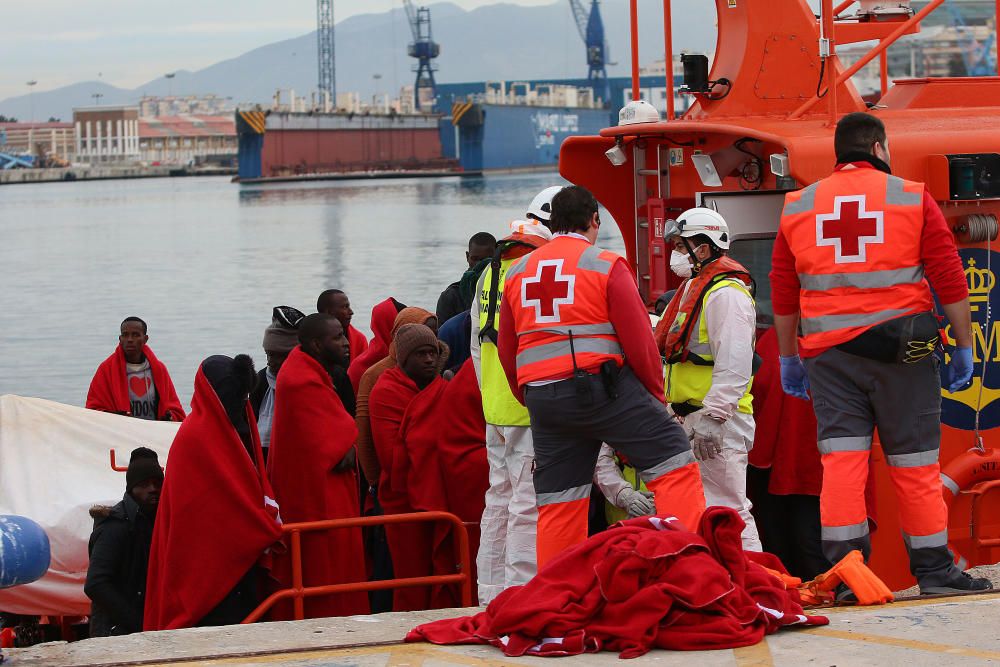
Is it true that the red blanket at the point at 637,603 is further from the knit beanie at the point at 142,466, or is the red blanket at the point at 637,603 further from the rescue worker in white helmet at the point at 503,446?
the knit beanie at the point at 142,466

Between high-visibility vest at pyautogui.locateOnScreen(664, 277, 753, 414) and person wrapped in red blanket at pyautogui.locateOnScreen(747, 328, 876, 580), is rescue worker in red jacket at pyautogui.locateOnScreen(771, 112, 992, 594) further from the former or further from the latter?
person wrapped in red blanket at pyautogui.locateOnScreen(747, 328, 876, 580)

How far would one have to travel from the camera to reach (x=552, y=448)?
205 inches

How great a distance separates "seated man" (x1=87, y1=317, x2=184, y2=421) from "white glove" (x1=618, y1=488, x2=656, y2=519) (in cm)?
458

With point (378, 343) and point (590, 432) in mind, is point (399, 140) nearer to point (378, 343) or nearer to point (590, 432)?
point (378, 343)

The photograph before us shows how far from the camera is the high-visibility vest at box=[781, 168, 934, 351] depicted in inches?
202

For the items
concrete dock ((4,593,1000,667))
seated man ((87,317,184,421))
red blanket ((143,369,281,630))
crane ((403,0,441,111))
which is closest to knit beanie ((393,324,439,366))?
red blanket ((143,369,281,630))

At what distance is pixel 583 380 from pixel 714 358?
106 centimetres

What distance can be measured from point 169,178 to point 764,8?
16682cm

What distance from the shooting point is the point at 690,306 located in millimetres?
5941

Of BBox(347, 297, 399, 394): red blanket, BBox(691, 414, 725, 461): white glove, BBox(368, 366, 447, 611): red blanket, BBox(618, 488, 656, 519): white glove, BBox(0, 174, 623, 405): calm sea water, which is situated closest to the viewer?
BBox(618, 488, 656, 519): white glove

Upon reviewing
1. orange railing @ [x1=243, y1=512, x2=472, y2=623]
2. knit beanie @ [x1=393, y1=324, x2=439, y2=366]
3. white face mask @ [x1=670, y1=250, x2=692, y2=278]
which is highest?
white face mask @ [x1=670, y1=250, x2=692, y2=278]

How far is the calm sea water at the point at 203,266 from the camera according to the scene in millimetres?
29609

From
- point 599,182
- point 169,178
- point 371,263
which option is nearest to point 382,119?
point 169,178

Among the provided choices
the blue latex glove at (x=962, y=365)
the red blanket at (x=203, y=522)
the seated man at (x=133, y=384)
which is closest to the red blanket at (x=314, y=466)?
the red blanket at (x=203, y=522)
